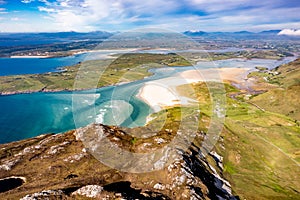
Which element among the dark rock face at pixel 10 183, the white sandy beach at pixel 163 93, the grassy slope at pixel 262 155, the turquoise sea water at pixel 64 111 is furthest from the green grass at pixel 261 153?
the dark rock face at pixel 10 183

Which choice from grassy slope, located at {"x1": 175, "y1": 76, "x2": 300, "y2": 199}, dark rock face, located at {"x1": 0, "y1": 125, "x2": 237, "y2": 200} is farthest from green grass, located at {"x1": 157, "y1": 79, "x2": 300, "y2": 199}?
dark rock face, located at {"x1": 0, "y1": 125, "x2": 237, "y2": 200}

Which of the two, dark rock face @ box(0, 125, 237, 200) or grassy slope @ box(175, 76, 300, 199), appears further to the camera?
grassy slope @ box(175, 76, 300, 199)

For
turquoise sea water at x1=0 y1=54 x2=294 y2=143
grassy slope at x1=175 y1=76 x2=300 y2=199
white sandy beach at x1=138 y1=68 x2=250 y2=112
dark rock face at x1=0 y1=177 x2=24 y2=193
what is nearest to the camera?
dark rock face at x1=0 y1=177 x2=24 y2=193

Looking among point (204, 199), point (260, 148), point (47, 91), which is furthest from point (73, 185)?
point (47, 91)

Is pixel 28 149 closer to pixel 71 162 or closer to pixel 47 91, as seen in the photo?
pixel 71 162

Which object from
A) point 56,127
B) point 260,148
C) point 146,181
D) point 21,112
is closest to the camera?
point 146,181

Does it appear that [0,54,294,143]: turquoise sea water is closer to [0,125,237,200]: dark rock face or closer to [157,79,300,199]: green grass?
[157,79,300,199]: green grass

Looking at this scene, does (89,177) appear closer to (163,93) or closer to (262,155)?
(262,155)
